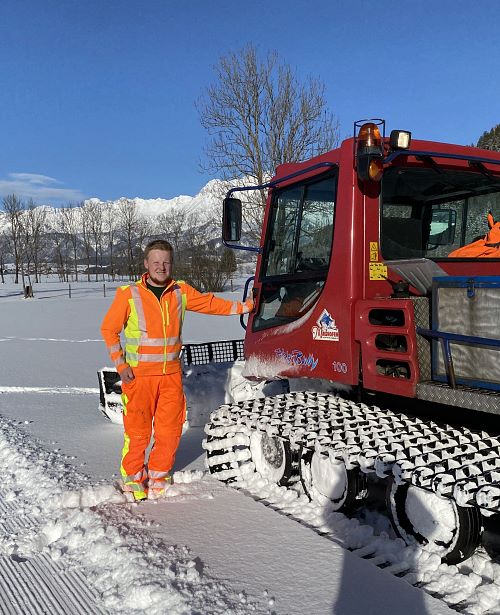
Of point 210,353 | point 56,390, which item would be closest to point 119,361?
point 210,353

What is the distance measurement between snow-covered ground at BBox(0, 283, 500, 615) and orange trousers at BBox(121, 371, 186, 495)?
17cm

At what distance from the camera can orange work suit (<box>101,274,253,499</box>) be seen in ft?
13.1

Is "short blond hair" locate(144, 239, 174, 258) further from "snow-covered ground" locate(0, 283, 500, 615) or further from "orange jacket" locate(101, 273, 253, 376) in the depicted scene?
"snow-covered ground" locate(0, 283, 500, 615)

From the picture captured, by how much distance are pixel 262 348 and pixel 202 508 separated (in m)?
1.35

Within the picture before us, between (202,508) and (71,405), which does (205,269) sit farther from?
(202,508)

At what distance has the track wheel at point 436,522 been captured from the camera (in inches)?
106

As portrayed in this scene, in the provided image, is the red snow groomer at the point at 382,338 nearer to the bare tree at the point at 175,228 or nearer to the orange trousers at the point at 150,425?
the orange trousers at the point at 150,425

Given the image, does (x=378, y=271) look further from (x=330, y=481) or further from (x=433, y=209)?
(x=330, y=481)

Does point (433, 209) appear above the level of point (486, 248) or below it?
above

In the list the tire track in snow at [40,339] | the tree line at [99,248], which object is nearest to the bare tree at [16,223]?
the tree line at [99,248]

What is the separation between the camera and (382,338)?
358 centimetres

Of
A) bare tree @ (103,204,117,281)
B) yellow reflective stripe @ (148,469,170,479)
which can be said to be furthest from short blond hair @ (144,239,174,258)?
bare tree @ (103,204,117,281)

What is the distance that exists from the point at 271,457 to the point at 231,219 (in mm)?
1887

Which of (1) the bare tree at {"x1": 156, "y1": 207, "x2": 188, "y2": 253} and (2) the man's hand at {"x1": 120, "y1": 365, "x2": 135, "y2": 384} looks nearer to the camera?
(2) the man's hand at {"x1": 120, "y1": 365, "x2": 135, "y2": 384}
